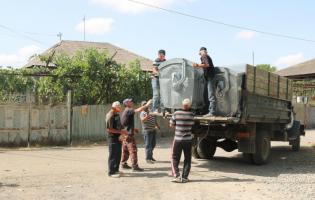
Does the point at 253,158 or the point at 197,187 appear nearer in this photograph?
the point at 197,187

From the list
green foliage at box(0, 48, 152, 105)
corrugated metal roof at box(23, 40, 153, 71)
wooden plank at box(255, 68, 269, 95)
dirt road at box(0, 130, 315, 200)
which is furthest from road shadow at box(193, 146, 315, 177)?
corrugated metal roof at box(23, 40, 153, 71)

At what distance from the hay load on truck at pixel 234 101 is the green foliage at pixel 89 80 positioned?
632cm

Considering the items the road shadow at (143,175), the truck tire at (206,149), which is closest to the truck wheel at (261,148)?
the truck tire at (206,149)

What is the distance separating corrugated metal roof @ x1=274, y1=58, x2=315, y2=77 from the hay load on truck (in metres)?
14.6

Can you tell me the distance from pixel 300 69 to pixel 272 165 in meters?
16.5

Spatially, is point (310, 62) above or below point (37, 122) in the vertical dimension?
above

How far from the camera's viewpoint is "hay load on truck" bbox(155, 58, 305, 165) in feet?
24.9

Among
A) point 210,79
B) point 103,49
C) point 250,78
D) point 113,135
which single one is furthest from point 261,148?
point 103,49

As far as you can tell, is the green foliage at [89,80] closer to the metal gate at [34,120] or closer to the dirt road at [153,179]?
the metal gate at [34,120]

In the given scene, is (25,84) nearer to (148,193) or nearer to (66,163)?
(66,163)

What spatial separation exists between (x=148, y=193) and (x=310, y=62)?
22244 mm

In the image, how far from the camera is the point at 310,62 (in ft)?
78.9

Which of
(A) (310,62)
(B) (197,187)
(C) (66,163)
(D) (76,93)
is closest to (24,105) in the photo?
(D) (76,93)

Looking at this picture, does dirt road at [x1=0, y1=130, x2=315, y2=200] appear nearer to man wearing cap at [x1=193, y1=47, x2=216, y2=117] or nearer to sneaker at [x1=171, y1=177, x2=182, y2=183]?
sneaker at [x1=171, y1=177, x2=182, y2=183]
